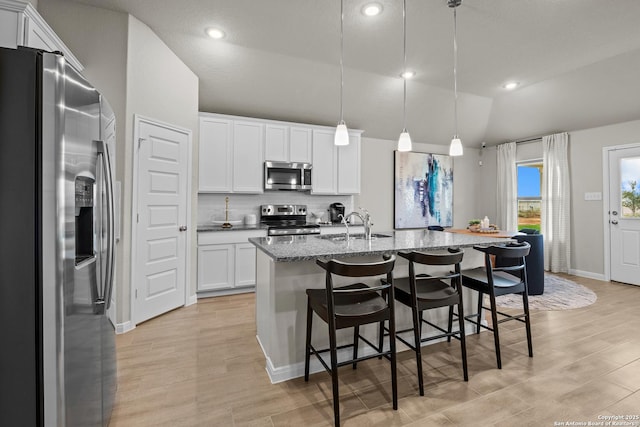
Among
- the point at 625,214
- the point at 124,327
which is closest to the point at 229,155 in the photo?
the point at 124,327

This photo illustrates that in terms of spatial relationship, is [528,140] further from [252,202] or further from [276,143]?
[252,202]

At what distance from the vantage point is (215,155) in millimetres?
4277

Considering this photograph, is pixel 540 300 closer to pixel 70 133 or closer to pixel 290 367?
pixel 290 367

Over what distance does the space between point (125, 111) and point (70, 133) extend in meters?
2.09

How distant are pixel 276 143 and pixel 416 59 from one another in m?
2.23

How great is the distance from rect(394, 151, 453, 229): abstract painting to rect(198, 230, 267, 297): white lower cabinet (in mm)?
3073

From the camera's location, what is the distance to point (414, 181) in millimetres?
6203

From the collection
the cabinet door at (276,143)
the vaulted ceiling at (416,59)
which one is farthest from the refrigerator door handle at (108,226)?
the cabinet door at (276,143)

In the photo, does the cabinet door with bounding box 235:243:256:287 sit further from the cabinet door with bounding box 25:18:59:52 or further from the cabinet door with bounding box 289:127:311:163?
the cabinet door with bounding box 25:18:59:52

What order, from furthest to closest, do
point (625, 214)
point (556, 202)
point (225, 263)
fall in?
point (556, 202) → point (625, 214) → point (225, 263)

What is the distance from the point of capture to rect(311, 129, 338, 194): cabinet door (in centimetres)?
496

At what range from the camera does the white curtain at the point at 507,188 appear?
244 inches

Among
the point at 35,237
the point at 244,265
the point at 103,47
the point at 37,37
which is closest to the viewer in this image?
the point at 35,237

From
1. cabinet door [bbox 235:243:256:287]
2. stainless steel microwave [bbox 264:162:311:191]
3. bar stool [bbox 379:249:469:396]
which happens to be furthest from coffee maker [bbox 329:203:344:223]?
bar stool [bbox 379:249:469:396]
